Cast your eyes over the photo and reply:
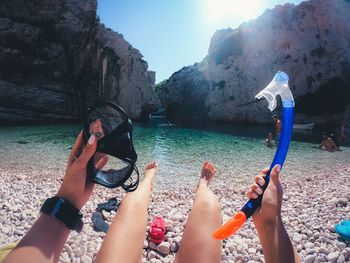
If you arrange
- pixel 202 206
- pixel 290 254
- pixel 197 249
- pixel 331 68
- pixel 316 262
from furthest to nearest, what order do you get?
pixel 331 68 < pixel 316 262 < pixel 202 206 < pixel 197 249 < pixel 290 254

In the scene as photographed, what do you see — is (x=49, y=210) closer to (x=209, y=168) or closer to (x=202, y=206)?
(x=202, y=206)

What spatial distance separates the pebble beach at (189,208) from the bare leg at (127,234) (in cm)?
132

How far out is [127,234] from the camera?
1688 mm

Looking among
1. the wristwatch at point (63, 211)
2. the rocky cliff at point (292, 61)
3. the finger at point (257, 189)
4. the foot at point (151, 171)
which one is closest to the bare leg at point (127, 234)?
the wristwatch at point (63, 211)

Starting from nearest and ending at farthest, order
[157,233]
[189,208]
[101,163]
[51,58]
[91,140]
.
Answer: [91,140] < [101,163] < [157,233] < [189,208] < [51,58]

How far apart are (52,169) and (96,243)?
23.0 ft

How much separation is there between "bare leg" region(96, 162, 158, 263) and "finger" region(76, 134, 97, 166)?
1.63 feet

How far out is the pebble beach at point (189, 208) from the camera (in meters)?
3.13

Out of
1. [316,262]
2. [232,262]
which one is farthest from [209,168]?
[316,262]

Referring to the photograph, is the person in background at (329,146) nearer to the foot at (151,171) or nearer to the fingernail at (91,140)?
the foot at (151,171)

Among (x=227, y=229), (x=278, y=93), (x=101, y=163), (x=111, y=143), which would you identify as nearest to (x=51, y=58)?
(x=101, y=163)

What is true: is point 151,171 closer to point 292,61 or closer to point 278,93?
point 278,93

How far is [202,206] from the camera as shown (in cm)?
209

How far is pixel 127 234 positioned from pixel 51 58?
3287 cm
